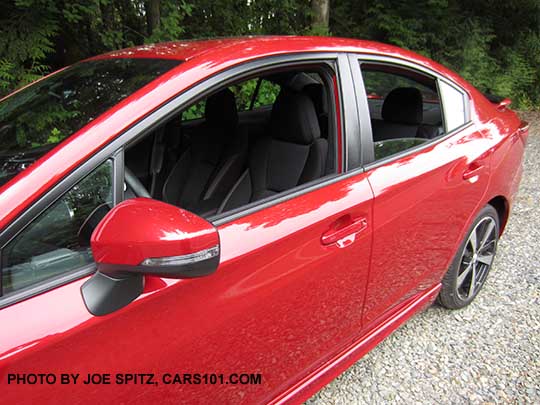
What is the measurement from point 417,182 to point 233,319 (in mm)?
1047

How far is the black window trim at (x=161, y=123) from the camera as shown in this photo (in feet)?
3.48

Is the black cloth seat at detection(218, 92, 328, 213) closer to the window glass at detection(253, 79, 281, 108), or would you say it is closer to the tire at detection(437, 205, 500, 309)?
the tire at detection(437, 205, 500, 309)

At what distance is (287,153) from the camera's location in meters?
2.07

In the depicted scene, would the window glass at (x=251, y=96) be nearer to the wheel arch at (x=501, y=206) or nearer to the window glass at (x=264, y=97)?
the window glass at (x=264, y=97)

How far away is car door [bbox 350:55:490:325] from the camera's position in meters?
1.83

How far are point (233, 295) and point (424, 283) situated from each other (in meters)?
1.26

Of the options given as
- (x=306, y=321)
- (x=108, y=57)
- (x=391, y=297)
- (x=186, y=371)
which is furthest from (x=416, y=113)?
(x=186, y=371)

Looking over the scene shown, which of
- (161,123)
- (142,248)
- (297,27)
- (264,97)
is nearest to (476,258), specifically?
(161,123)

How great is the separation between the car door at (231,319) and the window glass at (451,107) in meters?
0.78

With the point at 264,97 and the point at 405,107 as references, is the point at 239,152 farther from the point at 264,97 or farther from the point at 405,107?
the point at 264,97

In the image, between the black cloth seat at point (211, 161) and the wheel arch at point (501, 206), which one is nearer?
the black cloth seat at point (211, 161)

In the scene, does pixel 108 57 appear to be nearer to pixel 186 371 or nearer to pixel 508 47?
pixel 186 371

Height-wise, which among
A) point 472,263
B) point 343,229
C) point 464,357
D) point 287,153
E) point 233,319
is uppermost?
point 287,153

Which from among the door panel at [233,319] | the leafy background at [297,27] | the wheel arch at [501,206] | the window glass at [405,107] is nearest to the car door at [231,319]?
the door panel at [233,319]
